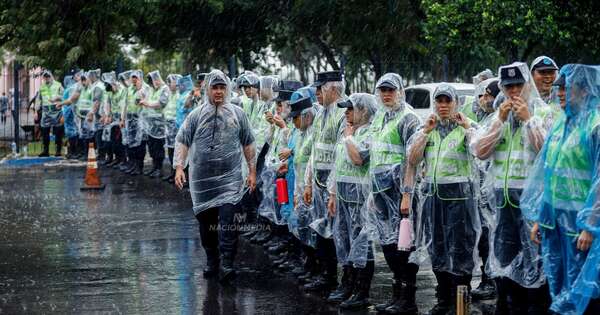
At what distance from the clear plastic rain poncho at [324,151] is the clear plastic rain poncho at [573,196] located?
280 cm

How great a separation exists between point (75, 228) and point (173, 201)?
2966 millimetres

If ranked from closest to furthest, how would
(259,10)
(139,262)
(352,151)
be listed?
(352,151) < (139,262) < (259,10)

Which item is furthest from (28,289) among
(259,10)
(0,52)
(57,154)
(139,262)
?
(0,52)

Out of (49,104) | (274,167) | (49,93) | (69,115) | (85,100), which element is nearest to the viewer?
(274,167)

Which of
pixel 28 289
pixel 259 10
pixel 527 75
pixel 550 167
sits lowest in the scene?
pixel 28 289

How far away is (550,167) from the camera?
680cm

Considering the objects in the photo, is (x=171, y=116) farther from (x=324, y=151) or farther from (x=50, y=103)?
(x=324, y=151)

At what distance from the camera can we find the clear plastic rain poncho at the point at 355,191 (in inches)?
344

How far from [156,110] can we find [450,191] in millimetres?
→ 12009

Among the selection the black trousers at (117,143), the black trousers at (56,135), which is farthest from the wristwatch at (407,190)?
the black trousers at (56,135)

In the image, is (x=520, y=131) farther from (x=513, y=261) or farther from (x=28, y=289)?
(x=28, y=289)

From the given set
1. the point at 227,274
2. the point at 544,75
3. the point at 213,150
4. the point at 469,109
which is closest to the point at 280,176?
the point at 213,150

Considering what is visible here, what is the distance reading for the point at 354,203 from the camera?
884cm

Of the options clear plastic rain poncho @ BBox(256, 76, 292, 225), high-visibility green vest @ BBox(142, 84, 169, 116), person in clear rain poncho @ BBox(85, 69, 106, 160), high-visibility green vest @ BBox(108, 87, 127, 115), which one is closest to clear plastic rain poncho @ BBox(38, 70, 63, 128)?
person in clear rain poncho @ BBox(85, 69, 106, 160)
